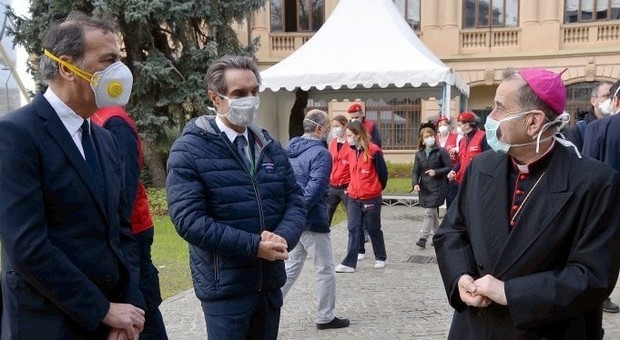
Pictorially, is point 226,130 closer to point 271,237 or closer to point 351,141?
point 271,237

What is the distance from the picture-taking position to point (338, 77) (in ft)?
38.5

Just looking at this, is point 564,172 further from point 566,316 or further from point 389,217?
point 389,217

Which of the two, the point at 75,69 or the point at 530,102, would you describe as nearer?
the point at 75,69

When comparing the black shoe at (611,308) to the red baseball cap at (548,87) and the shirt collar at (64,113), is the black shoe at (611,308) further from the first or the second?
the shirt collar at (64,113)

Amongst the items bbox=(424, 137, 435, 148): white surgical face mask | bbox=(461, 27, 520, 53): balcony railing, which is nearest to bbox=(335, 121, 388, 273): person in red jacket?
bbox=(424, 137, 435, 148): white surgical face mask

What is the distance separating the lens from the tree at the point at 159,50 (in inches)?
562

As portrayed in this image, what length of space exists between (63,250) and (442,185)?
7416mm

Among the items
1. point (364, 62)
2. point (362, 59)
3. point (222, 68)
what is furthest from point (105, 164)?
point (362, 59)

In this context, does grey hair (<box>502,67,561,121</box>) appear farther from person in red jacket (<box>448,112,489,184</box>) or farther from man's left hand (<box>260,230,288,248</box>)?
person in red jacket (<box>448,112,489,184</box>)

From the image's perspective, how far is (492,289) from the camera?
221 cm

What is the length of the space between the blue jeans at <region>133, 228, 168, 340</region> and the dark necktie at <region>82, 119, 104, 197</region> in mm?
1173

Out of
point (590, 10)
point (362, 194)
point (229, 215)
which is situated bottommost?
point (362, 194)

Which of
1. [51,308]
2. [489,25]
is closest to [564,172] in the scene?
[51,308]

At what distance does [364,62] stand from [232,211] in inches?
374
